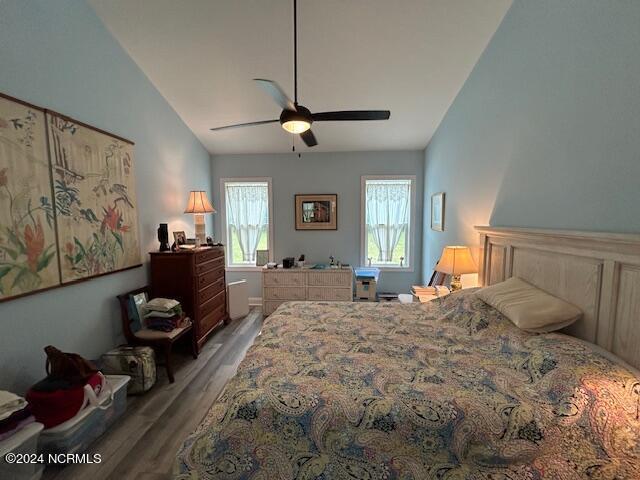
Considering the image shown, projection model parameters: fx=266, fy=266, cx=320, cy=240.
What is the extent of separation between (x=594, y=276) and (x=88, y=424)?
303cm

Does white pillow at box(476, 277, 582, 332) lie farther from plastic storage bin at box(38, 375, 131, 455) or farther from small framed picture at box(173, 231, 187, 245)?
small framed picture at box(173, 231, 187, 245)

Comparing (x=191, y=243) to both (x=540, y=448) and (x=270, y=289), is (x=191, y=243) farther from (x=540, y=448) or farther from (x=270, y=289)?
(x=540, y=448)

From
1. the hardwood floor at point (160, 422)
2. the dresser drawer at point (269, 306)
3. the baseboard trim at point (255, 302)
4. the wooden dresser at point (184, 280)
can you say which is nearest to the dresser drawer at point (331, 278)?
the dresser drawer at point (269, 306)

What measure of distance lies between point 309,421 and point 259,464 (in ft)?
0.79

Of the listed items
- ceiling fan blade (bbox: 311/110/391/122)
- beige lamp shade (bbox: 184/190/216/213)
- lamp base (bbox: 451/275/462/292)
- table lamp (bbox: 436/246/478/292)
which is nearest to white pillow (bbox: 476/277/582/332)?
table lamp (bbox: 436/246/478/292)

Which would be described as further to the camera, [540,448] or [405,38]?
[405,38]

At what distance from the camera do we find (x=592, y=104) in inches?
52.2

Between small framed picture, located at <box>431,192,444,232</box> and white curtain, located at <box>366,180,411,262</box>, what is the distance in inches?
24.0

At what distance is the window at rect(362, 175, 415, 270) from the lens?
4.31 m

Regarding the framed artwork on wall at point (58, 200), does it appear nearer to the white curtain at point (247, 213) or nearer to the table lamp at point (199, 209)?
the table lamp at point (199, 209)

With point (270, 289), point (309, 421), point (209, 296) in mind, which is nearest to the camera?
point (309, 421)

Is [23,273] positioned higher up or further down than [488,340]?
higher up

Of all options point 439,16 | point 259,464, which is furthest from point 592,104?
point 259,464

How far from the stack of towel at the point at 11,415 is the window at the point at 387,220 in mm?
3808
